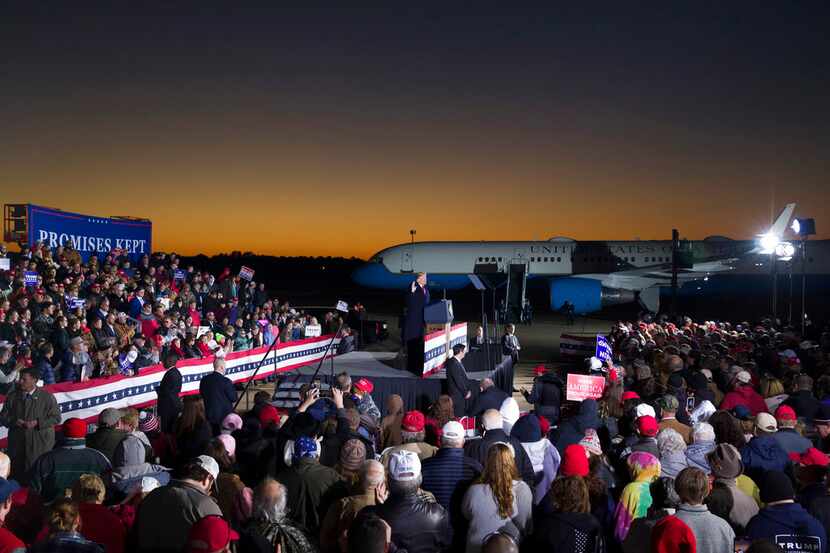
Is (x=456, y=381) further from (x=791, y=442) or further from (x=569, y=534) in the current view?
(x=569, y=534)

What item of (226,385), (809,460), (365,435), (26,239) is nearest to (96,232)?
(26,239)

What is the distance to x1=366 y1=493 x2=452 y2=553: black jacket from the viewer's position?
4355 mm

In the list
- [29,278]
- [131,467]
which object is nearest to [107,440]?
[131,467]

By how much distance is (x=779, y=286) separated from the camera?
118 ft

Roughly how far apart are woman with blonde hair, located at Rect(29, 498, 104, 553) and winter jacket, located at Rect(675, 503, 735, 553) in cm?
339

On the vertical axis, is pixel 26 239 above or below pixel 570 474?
above

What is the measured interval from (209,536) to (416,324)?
9938 millimetres

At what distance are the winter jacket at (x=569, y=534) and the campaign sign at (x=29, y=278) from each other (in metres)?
14.1

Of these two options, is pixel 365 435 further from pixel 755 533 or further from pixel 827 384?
pixel 827 384

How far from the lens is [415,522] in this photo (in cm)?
439

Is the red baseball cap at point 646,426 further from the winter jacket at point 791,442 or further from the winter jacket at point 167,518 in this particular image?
the winter jacket at point 167,518

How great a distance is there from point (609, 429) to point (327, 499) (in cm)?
401

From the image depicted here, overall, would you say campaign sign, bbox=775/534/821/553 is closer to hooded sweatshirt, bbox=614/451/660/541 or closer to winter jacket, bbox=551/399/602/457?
hooded sweatshirt, bbox=614/451/660/541

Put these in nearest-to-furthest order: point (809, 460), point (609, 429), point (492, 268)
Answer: point (809, 460) → point (609, 429) → point (492, 268)
